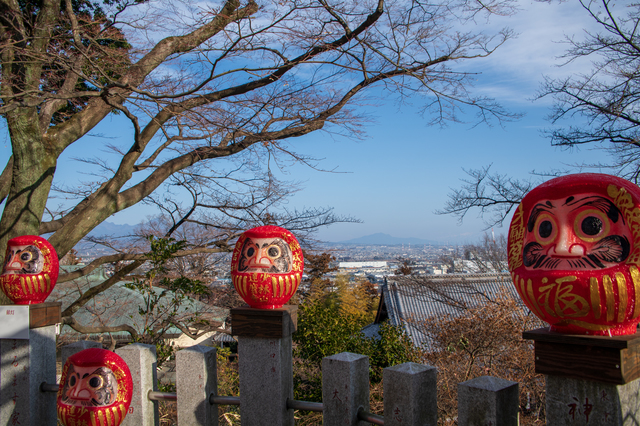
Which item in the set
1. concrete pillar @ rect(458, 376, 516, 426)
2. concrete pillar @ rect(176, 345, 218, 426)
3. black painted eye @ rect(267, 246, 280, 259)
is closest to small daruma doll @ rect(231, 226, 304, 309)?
black painted eye @ rect(267, 246, 280, 259)

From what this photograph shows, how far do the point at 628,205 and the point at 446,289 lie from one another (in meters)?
12.6

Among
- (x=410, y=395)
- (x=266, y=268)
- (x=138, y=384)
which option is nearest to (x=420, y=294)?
(x=138, y=384)

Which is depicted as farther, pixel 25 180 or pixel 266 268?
pixel 25 180

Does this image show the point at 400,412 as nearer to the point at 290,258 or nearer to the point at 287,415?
the point at 287,415

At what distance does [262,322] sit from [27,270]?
76.1 inches

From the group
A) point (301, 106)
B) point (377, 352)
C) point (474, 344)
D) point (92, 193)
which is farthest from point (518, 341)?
point (92, 193)

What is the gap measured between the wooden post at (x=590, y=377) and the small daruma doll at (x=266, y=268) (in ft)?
4.36

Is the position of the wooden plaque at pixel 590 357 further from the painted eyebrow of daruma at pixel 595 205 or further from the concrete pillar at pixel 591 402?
the painted eyebrow of daruma at pixel 595 205

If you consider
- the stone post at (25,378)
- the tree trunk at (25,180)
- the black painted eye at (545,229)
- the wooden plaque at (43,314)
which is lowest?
the stone post at (25,378)

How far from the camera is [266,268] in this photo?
2.42 m

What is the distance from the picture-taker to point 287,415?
2.40 m

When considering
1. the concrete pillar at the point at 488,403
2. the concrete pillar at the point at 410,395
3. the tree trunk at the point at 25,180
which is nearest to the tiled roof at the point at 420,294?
the tree trunk at the point at 25,180

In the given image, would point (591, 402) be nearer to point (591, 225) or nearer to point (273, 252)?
point (591, 225)

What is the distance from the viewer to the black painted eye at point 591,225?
160cm
